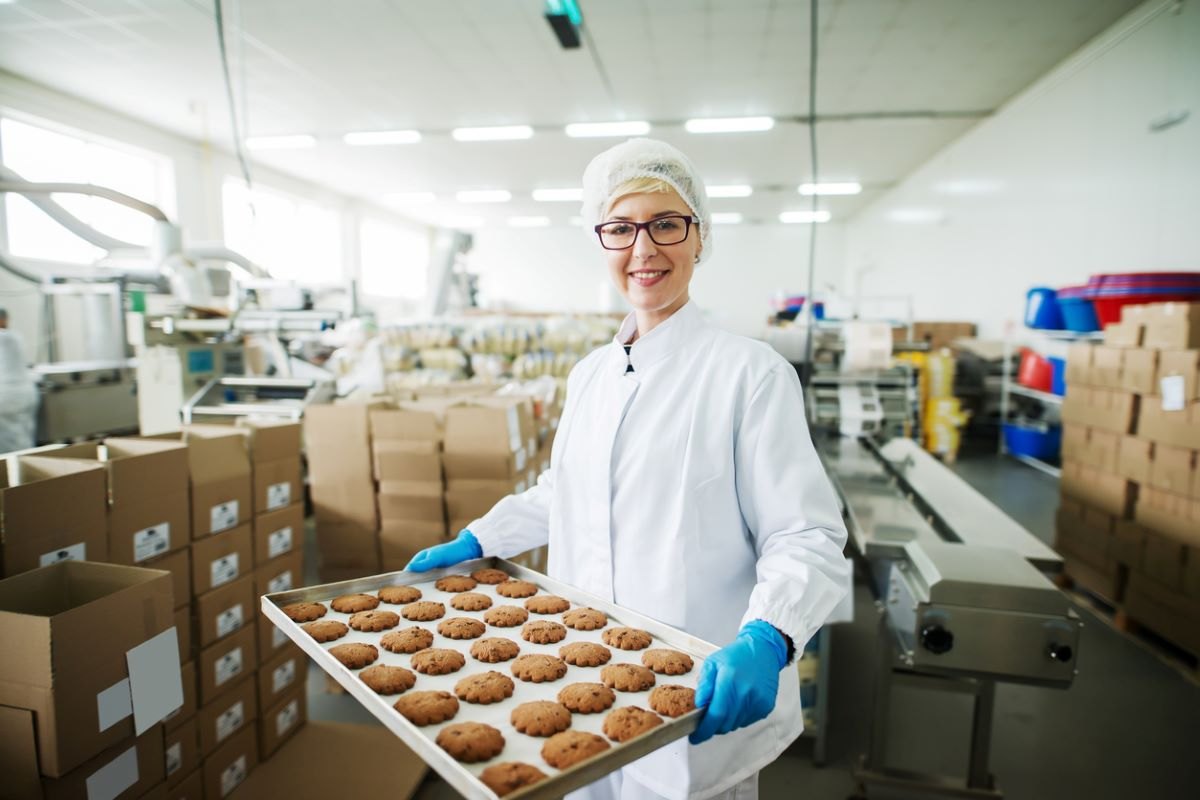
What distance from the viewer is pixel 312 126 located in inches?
291

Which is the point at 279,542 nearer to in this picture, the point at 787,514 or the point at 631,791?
the point at 631,791

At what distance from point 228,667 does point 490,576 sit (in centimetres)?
106

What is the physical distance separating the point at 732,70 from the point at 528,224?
918cm

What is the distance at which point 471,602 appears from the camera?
47.9 inches

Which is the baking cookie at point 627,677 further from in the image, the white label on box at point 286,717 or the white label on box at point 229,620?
the white label on box at point 286,717

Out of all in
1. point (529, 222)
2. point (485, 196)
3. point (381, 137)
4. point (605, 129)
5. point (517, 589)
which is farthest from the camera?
point (529, 222)

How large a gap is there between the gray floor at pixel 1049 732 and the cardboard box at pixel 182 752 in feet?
2.26

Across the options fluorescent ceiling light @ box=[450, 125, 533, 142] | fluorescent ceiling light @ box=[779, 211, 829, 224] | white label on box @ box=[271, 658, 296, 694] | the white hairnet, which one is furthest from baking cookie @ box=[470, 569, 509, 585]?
fluorescent ceiling light @ box=[779, 211, 829, 224]

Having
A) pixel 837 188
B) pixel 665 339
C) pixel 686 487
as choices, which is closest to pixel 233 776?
pixel 686 487

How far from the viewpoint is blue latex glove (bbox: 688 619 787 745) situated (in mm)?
795

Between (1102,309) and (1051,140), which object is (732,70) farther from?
(1102,309)

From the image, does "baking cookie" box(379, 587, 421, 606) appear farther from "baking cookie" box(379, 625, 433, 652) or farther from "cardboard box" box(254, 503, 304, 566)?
"cardboard box" box(254, 503, 304, 566)

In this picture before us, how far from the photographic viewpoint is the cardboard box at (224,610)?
1686mm

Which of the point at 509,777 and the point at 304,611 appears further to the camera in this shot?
the point at 304,611
